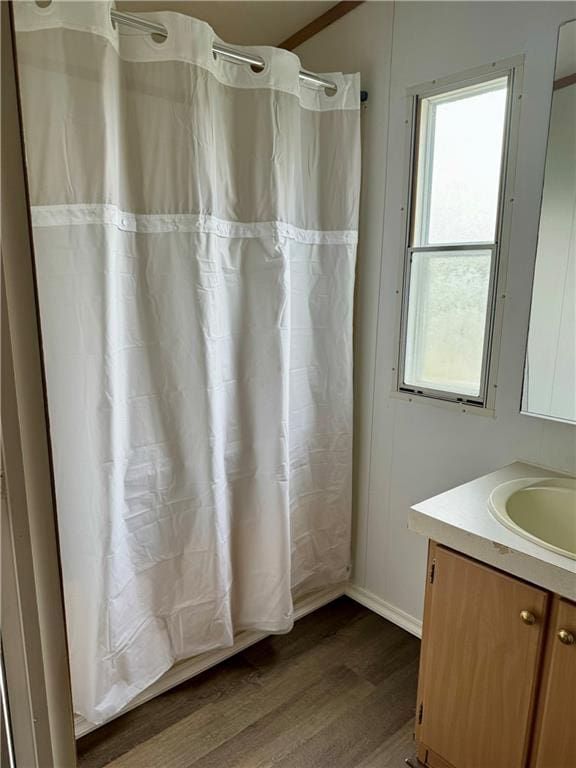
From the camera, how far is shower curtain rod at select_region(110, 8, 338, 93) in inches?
52.2

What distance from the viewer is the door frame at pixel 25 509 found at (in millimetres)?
465

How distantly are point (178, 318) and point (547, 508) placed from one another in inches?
48.6

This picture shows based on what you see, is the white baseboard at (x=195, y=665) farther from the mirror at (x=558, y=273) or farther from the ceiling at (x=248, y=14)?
the ceiling at (x=248, y=14)

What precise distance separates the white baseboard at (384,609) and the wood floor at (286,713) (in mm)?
41

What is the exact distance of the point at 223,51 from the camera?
4.99ft

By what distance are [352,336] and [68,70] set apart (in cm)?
130

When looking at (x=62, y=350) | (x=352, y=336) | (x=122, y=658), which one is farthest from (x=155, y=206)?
(x=122, y=658)

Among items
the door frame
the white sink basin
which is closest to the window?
the white sink basin

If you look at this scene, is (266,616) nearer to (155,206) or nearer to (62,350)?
(62,350)

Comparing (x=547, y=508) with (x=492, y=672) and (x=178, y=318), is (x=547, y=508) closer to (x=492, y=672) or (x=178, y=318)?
(x=492, y=672)

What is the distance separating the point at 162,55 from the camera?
4.63ft

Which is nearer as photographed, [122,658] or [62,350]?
[62,350]

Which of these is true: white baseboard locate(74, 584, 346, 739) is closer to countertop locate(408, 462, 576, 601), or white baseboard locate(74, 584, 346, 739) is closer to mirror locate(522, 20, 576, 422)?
countertop locate(408, 462, 576, 601)

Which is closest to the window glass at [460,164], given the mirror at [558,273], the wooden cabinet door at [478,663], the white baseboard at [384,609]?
the mirror at [558,273]
